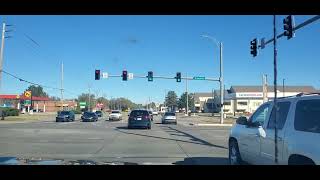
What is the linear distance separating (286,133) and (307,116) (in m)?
0.56

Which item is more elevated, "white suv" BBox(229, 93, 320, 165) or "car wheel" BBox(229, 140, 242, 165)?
"white suv" BBox(229, 93, 320, 165)

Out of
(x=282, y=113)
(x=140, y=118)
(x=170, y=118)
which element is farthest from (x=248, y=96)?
(x=282, y=113)

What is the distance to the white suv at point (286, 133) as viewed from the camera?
7.34 meters

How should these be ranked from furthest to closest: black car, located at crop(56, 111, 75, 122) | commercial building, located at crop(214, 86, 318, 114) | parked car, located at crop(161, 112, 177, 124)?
black car, located at crop(56, 111, 75, 122)
parked car, located at crop(161, 112, 177, 124)
commercial building, located at crop(214, 86, 318, 114)

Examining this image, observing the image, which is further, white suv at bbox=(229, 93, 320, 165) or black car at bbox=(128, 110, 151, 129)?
black car at bbox=(128, 110, 151, 129)

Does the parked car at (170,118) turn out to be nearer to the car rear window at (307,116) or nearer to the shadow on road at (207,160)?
the shadow on road at (207,160)

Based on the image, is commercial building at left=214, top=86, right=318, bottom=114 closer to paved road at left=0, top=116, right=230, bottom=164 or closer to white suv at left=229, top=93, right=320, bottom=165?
paved road at left=0, top=116, right=230, bottom=164

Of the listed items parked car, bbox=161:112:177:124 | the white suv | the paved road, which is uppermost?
the white suv

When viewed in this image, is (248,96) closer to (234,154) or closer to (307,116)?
(234,154)

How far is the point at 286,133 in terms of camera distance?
8.18m

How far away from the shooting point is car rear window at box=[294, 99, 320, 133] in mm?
7416

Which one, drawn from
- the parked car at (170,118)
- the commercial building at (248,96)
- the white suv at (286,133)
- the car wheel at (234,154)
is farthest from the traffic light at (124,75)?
the white suv at (286,133)

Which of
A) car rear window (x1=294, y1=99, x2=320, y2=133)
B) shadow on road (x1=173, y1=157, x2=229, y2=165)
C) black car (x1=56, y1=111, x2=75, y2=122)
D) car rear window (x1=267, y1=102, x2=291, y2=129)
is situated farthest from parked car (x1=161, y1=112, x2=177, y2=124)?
car rear window (x1=294, y1=99, x2=320, y2=133)
